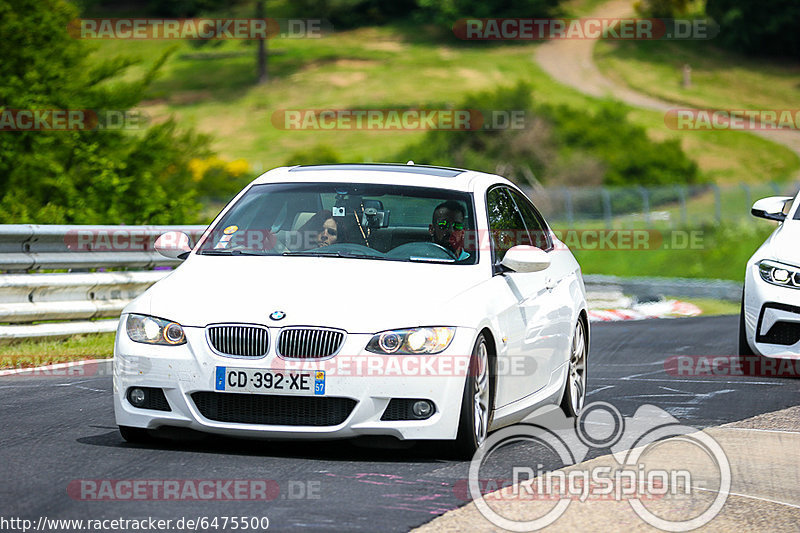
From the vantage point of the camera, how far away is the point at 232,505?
6.01m

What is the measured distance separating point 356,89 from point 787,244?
3336 inches

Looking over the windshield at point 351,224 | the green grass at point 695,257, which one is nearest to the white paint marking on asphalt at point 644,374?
the windshield at point 351,224

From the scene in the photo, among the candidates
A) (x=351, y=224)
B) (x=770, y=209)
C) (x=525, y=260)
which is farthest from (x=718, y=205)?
(x=525, y=260)

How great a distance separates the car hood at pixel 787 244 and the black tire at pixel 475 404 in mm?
4788

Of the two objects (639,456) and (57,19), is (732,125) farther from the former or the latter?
(639,456)

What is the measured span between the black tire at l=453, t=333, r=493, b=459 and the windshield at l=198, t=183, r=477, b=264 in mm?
781

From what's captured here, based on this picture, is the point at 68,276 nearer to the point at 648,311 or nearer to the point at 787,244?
the point at 787,244

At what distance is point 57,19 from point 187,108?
251 ft

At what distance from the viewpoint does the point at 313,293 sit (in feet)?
23.9

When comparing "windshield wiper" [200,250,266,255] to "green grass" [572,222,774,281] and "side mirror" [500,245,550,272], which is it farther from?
"green grass" [572,222,774,281]

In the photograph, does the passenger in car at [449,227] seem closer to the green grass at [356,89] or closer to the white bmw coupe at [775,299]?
the white bmw coupe at [775,299]

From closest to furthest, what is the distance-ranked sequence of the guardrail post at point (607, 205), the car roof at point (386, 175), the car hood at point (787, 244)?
the car roof at point (386, 175), the car hood at point (787, 244), the guardrail post at point (607, 205)

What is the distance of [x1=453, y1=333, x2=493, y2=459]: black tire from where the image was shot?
23.4 ft

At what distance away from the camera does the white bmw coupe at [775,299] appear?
37.4ft
